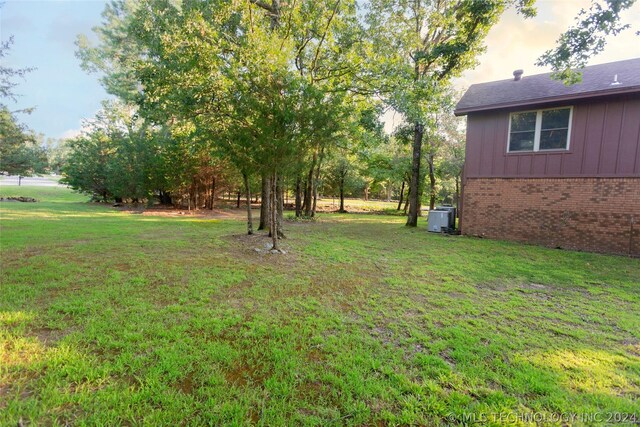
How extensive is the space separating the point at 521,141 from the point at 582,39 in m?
2.89

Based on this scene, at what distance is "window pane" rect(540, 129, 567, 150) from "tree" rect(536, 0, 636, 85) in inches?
65.5

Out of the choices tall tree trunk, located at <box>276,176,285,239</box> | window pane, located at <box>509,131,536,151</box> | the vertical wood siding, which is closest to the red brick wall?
the vertical wood siding

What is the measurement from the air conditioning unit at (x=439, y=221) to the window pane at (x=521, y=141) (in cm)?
303

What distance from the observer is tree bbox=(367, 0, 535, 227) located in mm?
8711

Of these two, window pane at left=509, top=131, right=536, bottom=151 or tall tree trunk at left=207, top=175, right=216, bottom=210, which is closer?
window pane at left=509, top=131, right=536, bottom=151

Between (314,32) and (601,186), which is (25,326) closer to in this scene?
(314,32)

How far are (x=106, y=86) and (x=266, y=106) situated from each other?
70.6ft

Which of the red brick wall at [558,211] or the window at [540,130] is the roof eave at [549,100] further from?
the red brick wall at [558,211]

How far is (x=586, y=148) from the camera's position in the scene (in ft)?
25.8

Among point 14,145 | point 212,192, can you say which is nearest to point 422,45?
point 212,192

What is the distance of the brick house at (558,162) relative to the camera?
24.3 ft

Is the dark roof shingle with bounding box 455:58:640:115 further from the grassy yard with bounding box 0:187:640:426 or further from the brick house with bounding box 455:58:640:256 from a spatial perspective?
the grassy yard with bounding box 0:187:640:426

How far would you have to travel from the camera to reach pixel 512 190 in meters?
8.91

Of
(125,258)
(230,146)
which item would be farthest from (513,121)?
(125,258)
